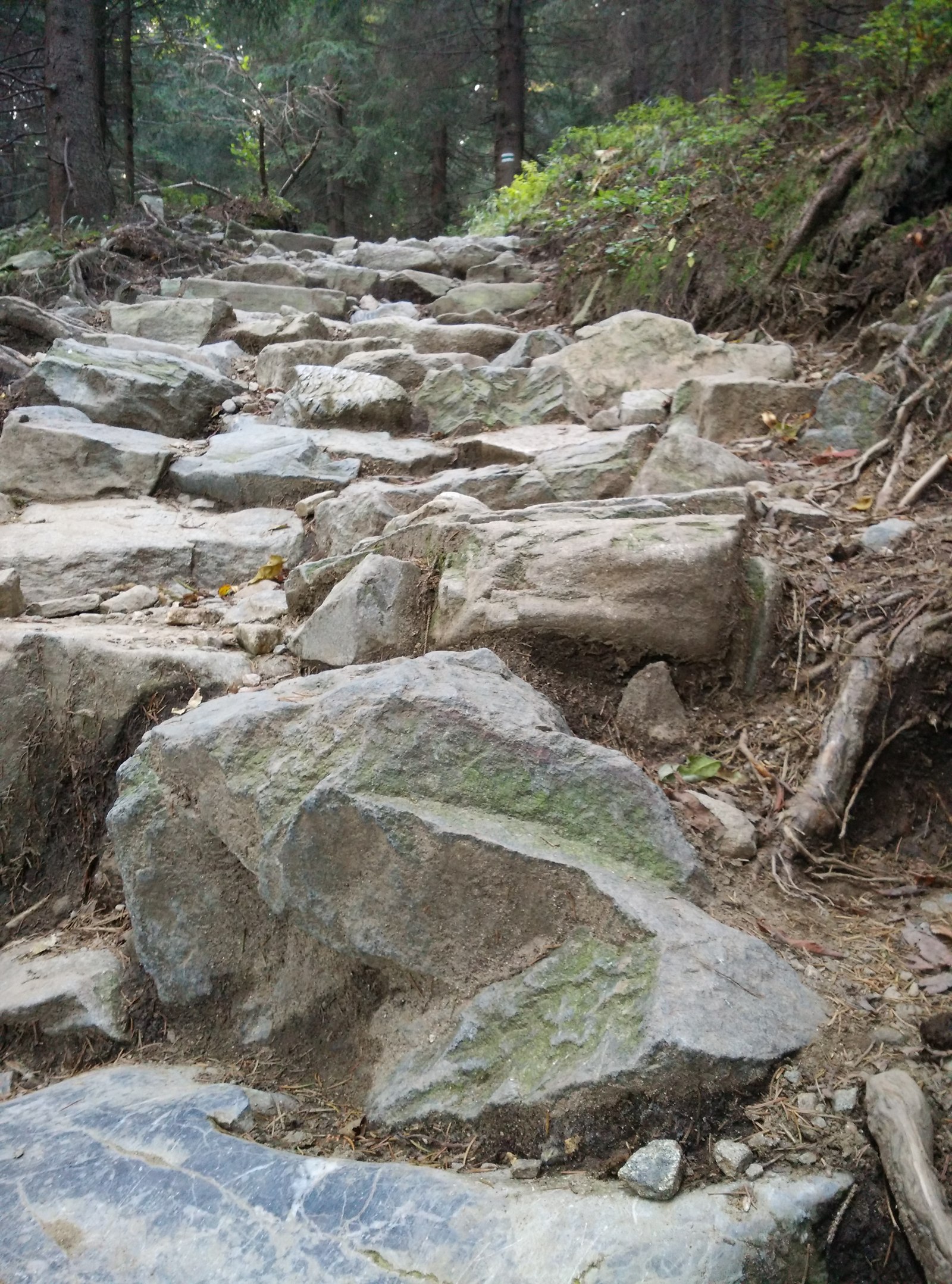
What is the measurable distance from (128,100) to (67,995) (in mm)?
15297

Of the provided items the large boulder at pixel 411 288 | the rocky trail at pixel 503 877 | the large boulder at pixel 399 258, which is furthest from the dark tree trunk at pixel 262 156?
the rocky trail at pixel 503 877

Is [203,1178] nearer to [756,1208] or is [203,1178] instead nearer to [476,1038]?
[476,1038]

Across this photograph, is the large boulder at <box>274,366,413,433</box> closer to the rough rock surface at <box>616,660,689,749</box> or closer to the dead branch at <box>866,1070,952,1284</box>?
the rough rock surface at <box>616,660,689,749</box>

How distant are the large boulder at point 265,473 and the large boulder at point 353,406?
1.68 feet

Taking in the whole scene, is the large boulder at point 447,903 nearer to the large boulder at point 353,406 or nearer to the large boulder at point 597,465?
the large boulder at point 597,465

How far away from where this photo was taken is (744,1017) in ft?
6.61

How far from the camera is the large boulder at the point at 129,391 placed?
6613 millimetres

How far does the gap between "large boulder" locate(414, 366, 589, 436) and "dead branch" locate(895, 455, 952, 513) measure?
2.48 metres

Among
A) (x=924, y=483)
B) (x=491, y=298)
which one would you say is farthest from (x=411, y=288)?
(x=924, y=483)

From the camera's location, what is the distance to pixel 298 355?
301 inches

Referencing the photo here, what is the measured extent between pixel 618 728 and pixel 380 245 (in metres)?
12.2

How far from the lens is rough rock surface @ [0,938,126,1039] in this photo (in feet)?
8.95

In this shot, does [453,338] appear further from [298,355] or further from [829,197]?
[829,197]

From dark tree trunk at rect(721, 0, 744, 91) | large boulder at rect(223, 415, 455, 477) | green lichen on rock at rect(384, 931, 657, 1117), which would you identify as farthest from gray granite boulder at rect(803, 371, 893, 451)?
dark tree trunk at rect(721, 0, 744, 91)
